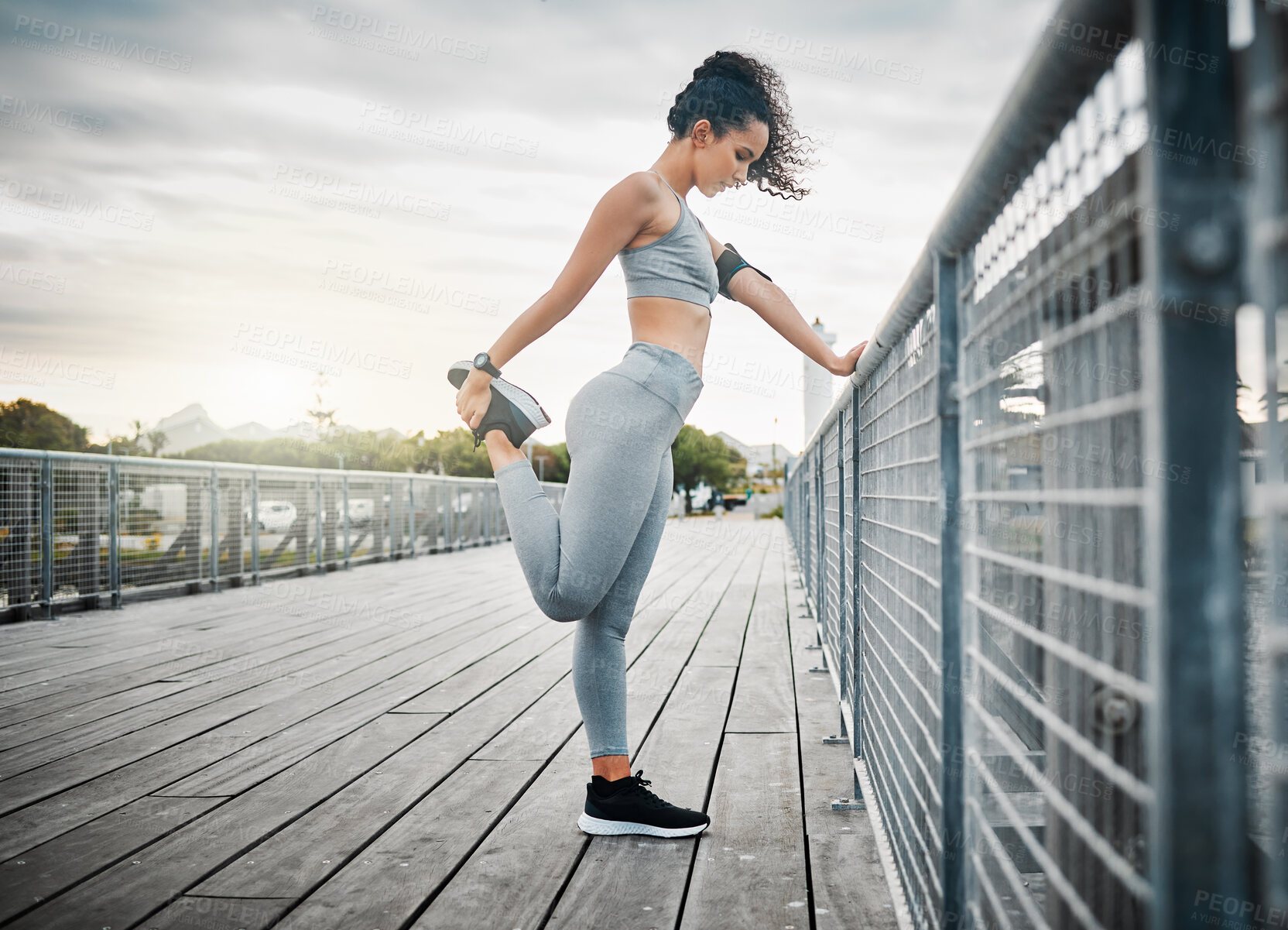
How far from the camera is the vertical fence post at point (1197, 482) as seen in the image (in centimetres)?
48

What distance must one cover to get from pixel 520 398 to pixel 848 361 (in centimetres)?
75

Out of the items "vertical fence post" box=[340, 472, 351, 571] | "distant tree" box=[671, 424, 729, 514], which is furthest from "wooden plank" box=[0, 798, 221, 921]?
"distant tree" box=[671, 424, 729, 514]

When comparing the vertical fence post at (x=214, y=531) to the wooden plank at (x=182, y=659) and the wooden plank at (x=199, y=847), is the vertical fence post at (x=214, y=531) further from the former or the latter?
the wooden plank at (x=199, y=847)

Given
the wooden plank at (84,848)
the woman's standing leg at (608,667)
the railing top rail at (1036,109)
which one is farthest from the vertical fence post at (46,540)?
the railing top rail at (1036,109)

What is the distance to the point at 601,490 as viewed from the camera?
1810mm

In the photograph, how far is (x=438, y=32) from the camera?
5293 mm

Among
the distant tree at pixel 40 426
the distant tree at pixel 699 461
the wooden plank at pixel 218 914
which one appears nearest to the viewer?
the wooden plank at pixel 218 914

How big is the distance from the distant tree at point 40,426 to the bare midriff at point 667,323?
37.0 meters

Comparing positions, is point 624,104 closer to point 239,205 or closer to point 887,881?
point 887,881

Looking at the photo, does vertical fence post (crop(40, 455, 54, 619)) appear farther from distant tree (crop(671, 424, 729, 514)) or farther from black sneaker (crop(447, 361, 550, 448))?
distant tree (crop(671, 424, 729, 514))

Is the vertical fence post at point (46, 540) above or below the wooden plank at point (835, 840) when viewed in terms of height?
above

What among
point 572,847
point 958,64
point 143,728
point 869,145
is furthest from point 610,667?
point 869,145

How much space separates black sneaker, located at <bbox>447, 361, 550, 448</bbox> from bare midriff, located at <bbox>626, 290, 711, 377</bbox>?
28cm

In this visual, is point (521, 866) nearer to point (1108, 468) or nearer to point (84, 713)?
point (1108, 468)
